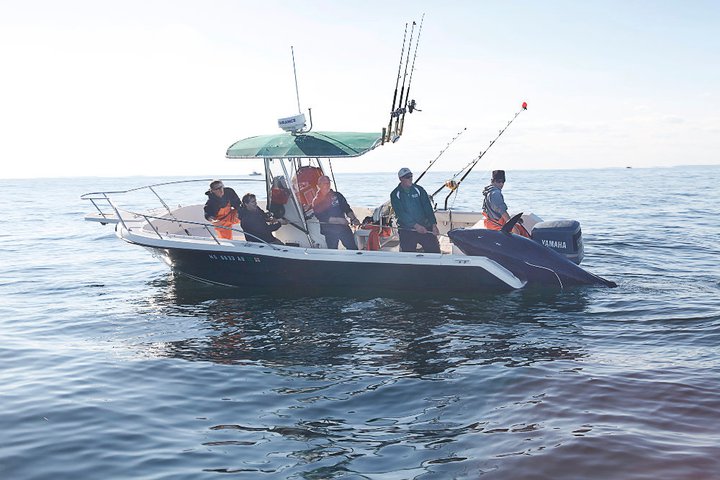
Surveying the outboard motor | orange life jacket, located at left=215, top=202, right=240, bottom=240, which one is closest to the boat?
the outboard motor

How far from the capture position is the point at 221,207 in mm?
11992

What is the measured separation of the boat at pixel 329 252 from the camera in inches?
401

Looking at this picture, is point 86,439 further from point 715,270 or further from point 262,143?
point 715,270

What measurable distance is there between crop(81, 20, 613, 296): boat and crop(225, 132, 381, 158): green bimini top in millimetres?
17

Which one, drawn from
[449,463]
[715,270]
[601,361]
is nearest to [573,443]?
[449,463]

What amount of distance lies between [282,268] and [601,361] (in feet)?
17.2

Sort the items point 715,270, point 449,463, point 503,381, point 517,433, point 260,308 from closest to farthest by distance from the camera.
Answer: point 449,463 → point 517,433 → point 503,381 → point 260,308 → point 715,270

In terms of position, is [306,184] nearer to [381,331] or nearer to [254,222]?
[254,222]

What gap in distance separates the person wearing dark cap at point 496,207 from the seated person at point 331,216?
2.28 m

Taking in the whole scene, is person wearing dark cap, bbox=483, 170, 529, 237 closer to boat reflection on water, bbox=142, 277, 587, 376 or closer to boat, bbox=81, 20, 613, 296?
boat, bbox=81, 20, 613, 296

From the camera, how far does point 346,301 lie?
10.8m

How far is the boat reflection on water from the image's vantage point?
26.0ft

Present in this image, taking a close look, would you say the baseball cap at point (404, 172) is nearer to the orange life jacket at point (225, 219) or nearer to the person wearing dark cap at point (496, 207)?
the person wearing dark cap at point (496, 207)

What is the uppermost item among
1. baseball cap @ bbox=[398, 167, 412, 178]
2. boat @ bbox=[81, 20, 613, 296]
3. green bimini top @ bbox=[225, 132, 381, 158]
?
green bimini top @ bbox=[225, 132, 381, 158]
